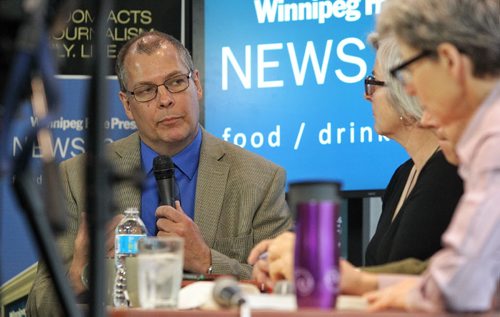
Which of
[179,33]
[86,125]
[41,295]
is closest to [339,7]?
[179,33]

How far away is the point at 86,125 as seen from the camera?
1332 mm

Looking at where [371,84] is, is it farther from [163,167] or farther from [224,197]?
[224,197]

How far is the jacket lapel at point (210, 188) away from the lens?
11.8ft

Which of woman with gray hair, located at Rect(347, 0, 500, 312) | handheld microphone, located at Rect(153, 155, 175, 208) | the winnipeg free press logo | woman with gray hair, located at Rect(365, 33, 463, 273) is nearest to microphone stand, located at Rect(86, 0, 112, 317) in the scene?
woman with gray hair, located at Rect(347, 0, 500, 312)

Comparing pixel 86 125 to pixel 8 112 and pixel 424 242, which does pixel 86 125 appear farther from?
pixel 424 242

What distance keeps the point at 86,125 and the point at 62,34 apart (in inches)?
133

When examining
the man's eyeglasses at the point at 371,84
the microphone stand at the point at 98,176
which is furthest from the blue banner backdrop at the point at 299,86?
the microphone stand at the point at 98,176

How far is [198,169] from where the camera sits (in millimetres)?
3762

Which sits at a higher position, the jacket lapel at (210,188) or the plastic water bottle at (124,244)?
the jacket lapel at (210,188)

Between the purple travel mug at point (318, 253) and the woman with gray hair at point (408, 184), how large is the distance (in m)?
0.97

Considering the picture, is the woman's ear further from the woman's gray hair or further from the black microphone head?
the black microphone head

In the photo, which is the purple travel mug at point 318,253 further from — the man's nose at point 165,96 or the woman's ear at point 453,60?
the man's nose at point 165,96

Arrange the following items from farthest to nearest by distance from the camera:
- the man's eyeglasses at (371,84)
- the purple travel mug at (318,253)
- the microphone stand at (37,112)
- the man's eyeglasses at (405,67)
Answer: the man's eyeglasses at (371,84) → the man's eyeglasses at (405,67) → the purple travel mug at (318,253) → the microphone stand at (37,112)

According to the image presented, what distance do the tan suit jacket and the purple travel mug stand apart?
5.77 feet
